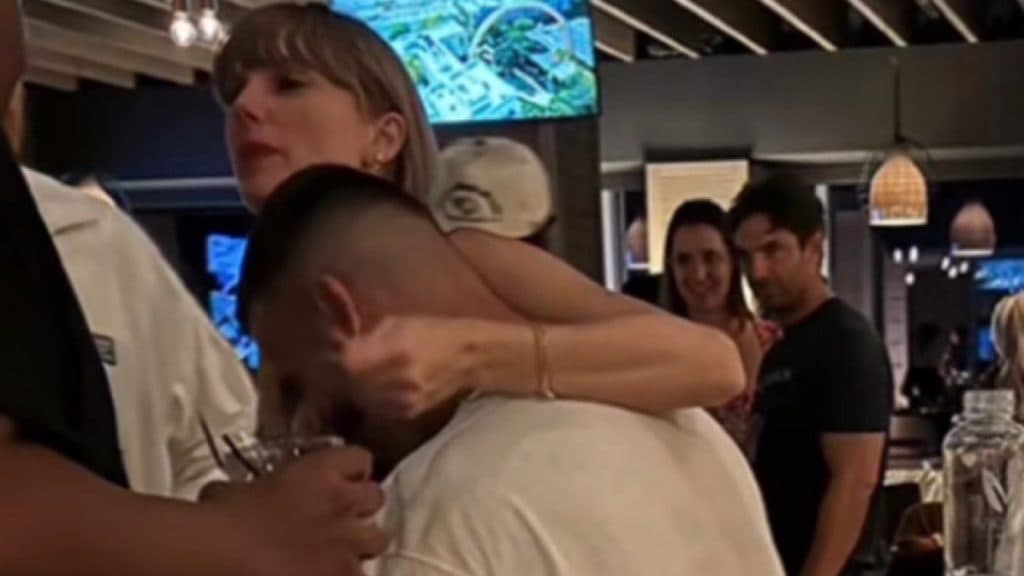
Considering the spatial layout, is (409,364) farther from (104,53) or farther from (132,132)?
(132,132)

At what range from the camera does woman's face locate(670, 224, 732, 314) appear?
150 inches

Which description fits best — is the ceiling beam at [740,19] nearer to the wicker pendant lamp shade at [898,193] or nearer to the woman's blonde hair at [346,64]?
the wicker pendant lamp shade at [898,193]

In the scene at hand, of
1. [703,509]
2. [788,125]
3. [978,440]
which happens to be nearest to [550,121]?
[978,440]

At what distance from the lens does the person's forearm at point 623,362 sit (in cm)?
116

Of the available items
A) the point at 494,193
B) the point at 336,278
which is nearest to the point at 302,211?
the point at 336,278

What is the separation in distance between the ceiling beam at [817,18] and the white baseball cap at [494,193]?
20.0ft

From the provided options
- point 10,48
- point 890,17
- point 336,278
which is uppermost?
point 890,17

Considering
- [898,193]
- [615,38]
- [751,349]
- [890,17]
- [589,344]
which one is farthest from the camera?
[615,38]

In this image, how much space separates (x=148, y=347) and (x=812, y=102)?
23.7 feet

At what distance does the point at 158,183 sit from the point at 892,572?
6.57 meters

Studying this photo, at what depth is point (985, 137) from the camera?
27.3ft

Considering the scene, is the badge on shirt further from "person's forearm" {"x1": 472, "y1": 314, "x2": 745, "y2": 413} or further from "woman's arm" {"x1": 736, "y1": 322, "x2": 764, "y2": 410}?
"woman's arm" {"x1": 736, "y1": 322, "x2": 764, "y2": 410}

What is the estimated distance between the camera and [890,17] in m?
8.17

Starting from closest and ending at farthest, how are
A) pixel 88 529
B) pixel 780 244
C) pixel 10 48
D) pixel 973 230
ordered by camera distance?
pixel 88 529, pixel 10 48, pixel 780 244, pixel 973 230
